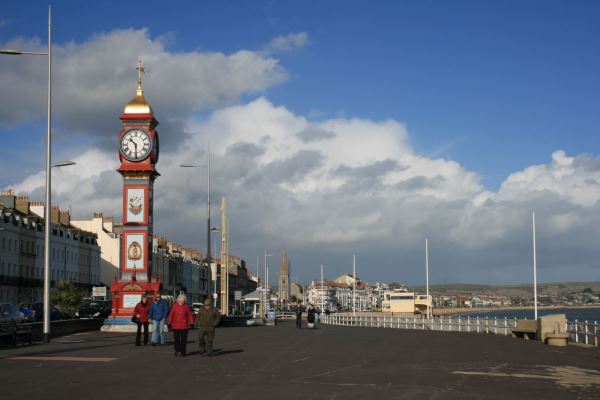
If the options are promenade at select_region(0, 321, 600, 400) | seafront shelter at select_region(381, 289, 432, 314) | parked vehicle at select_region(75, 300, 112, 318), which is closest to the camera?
promenade at select_region(0, 321, 600, 400)

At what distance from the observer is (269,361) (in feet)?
74.0

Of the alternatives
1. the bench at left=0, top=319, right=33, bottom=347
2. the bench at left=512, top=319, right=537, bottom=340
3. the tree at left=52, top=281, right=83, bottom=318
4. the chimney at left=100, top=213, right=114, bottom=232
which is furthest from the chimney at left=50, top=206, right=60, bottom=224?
the bench at left=0, top=319, right=33, bottom=347

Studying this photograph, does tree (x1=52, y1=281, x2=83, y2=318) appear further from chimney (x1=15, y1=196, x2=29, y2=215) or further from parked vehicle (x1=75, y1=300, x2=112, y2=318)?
chimney (x1=15, y1=196, x2=29, y2=215)

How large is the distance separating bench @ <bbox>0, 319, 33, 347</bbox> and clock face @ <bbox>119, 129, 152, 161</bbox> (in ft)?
59.0

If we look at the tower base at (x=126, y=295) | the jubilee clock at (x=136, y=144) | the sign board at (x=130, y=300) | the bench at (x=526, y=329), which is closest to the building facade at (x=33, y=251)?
the jubilee clock at (x=136, y=144)

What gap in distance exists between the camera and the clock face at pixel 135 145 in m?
46.2

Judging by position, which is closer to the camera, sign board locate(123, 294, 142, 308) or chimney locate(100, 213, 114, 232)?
sign board locate(123, 294, 142, 308)

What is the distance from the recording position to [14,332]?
27.6 metres

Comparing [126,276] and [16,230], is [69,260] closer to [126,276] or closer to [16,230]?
[16,230]

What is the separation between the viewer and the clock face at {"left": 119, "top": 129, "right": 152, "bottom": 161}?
46.2 metres

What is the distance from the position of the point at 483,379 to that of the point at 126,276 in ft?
98.8

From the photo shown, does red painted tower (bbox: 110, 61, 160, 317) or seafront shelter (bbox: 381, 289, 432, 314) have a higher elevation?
red painted tower (bbox: 110, 61, 160, 317)

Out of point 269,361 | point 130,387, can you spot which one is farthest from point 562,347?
point 130,387

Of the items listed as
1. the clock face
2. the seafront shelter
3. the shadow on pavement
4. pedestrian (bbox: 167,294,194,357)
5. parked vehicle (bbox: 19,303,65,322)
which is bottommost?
the seafront shelter
